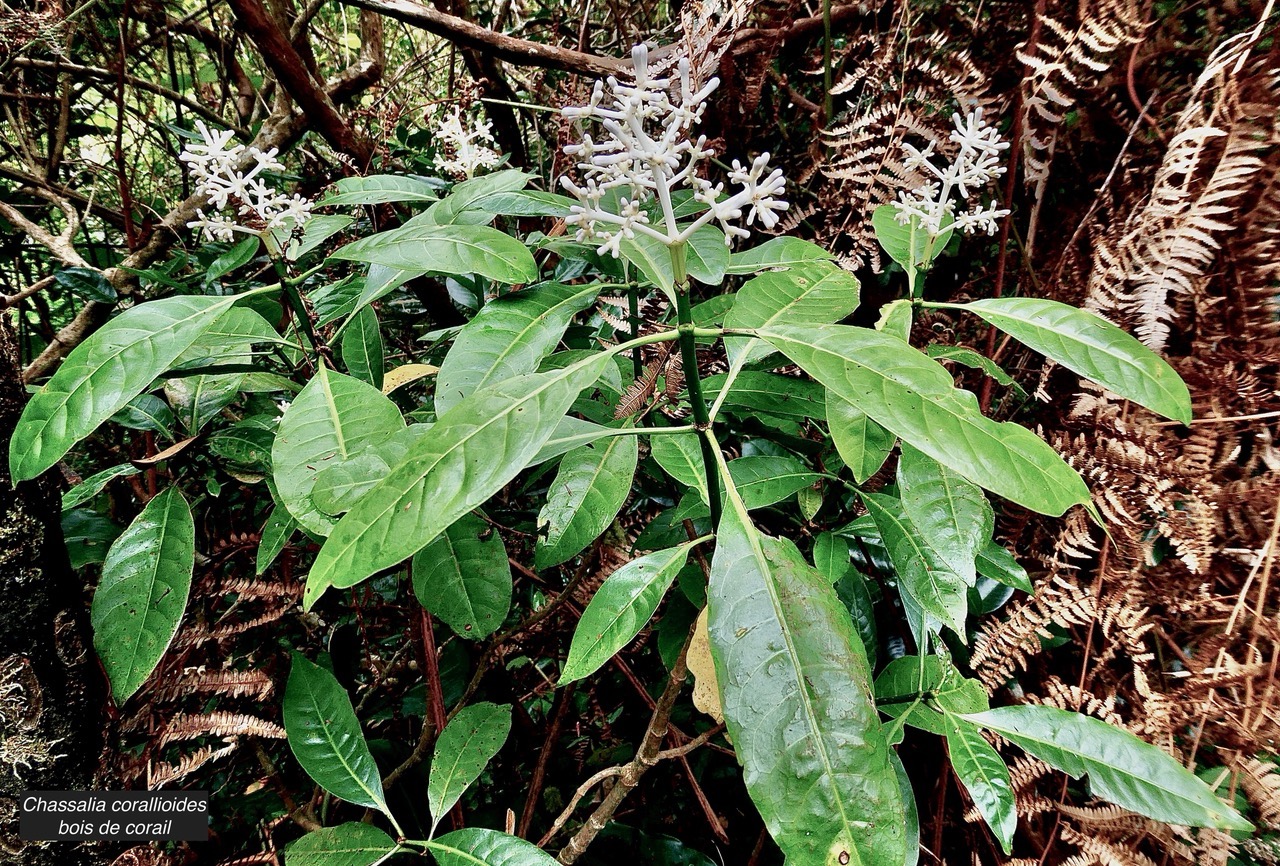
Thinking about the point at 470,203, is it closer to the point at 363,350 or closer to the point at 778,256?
the point at 363,350

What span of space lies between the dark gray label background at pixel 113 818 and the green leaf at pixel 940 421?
0.97m

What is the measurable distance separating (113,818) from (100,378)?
22.0 inches

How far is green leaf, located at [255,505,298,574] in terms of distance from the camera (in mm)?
771

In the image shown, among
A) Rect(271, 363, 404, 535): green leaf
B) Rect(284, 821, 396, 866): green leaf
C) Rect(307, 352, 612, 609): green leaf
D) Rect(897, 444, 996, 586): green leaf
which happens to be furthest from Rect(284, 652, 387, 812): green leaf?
Rect(897, 444, 996, 586): green leaf

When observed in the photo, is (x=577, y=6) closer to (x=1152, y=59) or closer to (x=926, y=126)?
(x=926, y=126)

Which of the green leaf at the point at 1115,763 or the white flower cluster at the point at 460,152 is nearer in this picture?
the green leaf at the point at 1115,763

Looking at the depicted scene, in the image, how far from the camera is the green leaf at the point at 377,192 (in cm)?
96

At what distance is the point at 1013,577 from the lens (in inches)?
30.4

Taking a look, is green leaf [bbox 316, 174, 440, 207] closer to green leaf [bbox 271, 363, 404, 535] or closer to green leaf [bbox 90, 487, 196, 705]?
green leaf [bbox 271, 363, 404, 535]

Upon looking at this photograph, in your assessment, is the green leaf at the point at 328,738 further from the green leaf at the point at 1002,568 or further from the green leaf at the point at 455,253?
the green leaf at the point at 1002,568

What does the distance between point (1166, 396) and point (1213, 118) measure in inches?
20.1

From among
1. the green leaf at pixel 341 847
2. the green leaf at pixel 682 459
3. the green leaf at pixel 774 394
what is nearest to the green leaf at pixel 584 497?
the green leaf at pixel 682 459

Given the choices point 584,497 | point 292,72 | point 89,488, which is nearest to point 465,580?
point 584,497

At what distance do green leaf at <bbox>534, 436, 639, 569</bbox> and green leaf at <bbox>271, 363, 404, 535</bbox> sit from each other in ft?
0.63
